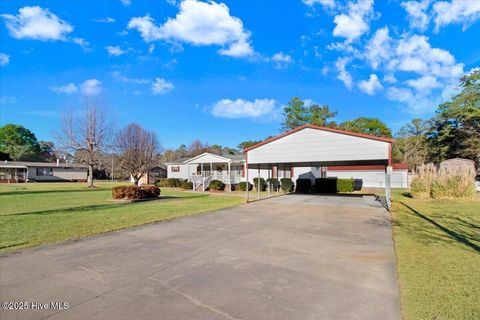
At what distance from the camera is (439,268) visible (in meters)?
4.39

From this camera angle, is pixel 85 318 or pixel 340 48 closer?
pixel 85 318

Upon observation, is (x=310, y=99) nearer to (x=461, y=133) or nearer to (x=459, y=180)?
(x=461, y=133)

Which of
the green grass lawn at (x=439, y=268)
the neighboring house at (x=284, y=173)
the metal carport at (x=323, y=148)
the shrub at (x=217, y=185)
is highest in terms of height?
the metal carport at (x=323, y=148)

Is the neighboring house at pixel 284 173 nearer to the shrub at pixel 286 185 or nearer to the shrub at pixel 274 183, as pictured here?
the shrub at pixel 274 183

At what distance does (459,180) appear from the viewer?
48.7ft

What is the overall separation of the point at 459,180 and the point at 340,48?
1220 cm

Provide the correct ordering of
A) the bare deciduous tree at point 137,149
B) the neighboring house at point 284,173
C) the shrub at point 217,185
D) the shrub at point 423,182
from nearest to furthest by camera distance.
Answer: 1. the shrub at point 423,182
2. the bare deciduous tree at point 137,149
3. the shrub at point 217,185
4. the neighboring house at point 284,173

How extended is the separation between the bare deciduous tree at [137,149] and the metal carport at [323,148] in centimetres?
1014

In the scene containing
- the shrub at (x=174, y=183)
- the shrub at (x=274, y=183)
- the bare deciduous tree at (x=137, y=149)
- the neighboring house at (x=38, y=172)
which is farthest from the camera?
the neighboring house at (x=38, y=172)

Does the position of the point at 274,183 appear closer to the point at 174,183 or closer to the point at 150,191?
the point at 150,191

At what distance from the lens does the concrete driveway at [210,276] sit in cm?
312

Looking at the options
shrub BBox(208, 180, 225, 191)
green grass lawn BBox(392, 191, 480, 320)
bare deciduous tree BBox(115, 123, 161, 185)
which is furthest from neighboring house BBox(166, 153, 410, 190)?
green grass lawn BBox(392, 191, 480, 320)

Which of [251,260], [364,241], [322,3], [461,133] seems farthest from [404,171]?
[251,260]

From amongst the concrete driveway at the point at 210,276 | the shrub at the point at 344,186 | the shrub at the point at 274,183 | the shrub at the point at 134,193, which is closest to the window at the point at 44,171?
the shrub at the point at 134,193
